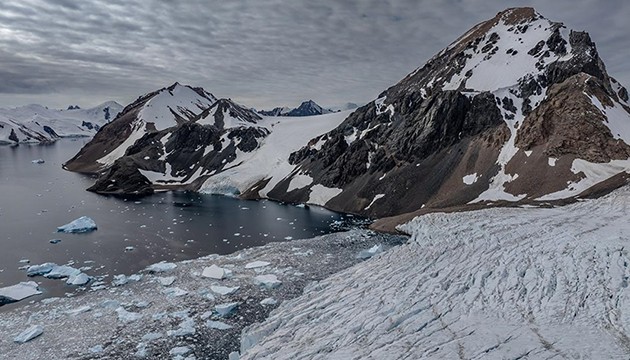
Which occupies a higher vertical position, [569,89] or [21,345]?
A: [569,89]

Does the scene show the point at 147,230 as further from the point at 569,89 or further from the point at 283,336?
the point at 569,89

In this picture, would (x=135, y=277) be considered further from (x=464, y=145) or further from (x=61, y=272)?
(x=464, y=145)

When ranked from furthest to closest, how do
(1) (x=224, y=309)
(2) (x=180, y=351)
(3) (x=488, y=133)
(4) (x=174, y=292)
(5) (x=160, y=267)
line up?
(3) (x=488, y=133) < (5) (x=160, y=267) < (4) (x=174, y=292) < (1) (x=224, y=309) < (2) (x=180, y=351)

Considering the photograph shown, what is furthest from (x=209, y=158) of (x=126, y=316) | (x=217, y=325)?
(x=217, y=325)

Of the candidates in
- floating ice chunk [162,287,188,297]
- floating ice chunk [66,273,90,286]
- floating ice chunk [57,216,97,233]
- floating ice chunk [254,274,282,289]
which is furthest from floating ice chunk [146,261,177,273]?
floating ice chunk [57,216,97,233]

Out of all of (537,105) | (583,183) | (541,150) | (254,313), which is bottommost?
(254,313)

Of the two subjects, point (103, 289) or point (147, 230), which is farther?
point (147, 230)

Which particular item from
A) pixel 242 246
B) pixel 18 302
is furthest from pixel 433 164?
pixel 18 302
